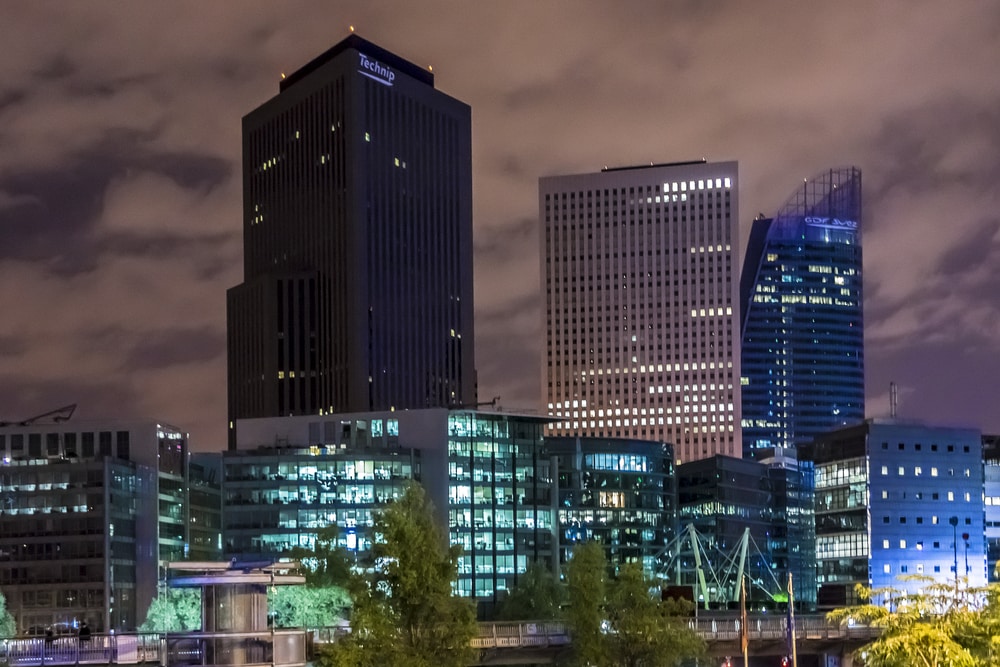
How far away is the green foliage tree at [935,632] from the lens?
6244 cm

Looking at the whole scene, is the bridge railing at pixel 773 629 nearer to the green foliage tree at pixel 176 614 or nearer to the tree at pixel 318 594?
the tree at pixel 318 594

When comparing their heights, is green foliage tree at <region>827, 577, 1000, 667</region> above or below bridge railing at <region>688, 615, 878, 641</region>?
above

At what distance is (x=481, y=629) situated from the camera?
124 m

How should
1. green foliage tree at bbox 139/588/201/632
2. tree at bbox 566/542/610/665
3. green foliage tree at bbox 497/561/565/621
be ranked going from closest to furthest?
tree at bbox 566/542/610/665, green foliage tree at bbox 139/588/201/632, green foliage tree at bbox 497/561/565/621

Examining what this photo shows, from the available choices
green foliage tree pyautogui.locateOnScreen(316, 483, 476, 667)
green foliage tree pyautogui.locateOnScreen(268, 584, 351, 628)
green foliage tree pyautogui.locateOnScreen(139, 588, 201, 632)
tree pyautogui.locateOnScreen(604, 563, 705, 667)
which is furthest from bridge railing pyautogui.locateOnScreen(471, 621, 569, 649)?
green foliage tree pyautogui.locateOnScreen(139, 588, 201, 632)

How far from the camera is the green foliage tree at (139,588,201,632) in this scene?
169625mm

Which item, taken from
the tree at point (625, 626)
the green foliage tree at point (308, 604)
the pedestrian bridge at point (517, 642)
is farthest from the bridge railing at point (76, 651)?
the green foliage tree at point (308, 604)

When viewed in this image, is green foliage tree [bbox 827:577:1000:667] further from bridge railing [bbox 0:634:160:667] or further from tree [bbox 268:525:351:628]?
tree [bbox 268:525:351:628]

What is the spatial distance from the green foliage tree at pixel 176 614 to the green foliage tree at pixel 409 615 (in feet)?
200

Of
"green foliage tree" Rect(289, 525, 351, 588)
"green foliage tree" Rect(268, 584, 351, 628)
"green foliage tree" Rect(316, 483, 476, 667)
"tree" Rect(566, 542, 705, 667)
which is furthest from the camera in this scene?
"green foliage tree" Rect(289, 525, 351, 588)

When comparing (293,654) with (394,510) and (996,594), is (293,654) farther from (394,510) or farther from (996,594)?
Result: (996,594)

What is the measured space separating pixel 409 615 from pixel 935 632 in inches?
2056

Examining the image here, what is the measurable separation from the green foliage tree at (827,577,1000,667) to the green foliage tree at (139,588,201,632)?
106206 millimetres

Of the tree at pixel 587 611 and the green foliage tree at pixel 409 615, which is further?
the tree at pixel 587 611
